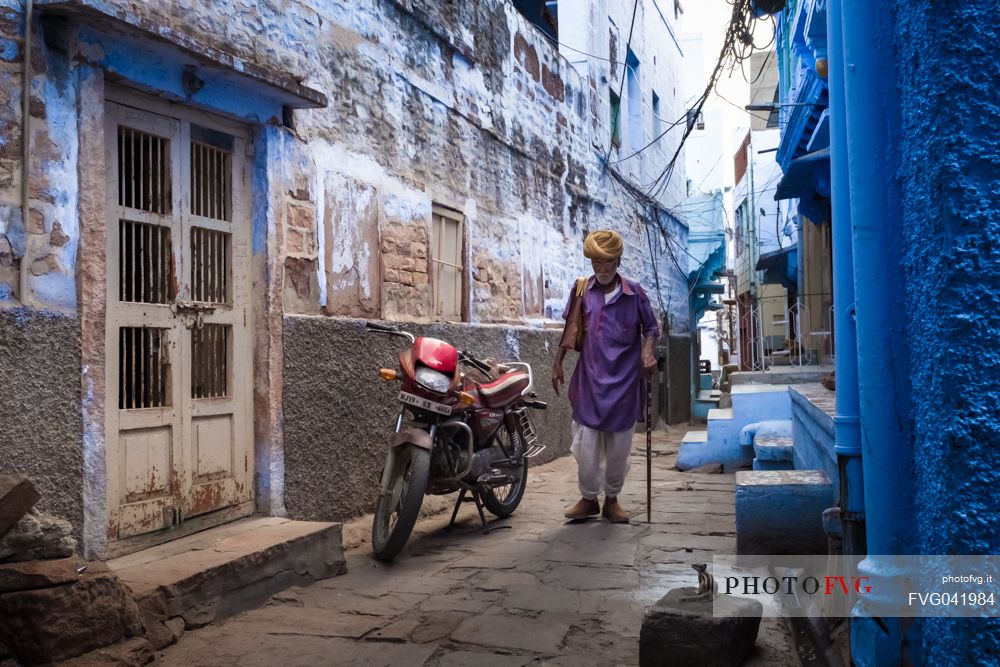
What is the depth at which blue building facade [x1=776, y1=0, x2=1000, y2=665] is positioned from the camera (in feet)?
6.00

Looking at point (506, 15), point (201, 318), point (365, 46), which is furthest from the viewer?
point (506, 15)

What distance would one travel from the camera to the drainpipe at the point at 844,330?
2561 millimetres

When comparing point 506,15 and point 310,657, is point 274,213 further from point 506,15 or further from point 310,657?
point 506,15

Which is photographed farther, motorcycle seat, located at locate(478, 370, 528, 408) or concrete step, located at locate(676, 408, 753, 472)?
concrete step, located at locate(676, 408, 753, 472)

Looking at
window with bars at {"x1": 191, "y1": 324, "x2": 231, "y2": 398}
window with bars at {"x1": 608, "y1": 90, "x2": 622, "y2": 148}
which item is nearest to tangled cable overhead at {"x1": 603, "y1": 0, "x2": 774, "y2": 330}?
window with bars at {"x1": 608, "y1": 90, "x2": 622, "y2": 148}

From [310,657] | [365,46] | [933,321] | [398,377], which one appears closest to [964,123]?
[933,321]

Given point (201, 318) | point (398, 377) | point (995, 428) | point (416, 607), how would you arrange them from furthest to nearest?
point (398, 377) → point (201, 318) → point (416, 607) → point (995, 428)

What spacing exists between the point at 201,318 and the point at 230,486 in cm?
88

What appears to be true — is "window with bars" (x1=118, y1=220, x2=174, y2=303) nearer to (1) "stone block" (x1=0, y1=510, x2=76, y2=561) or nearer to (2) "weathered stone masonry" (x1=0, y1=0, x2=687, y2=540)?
(2) "weathered stone masonry" (x1=0, y1=0, x2=687, y2=540)

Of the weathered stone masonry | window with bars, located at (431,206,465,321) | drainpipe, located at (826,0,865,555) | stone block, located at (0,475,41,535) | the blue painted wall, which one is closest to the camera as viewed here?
the blue painted wall

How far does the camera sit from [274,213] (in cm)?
471

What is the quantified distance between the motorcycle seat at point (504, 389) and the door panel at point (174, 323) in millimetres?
1415

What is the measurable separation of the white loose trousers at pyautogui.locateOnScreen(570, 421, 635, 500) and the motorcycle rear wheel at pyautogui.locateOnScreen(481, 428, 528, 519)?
429 mm

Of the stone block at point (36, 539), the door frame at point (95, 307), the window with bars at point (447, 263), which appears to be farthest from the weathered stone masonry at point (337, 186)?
the stone block at point (36, 539)
